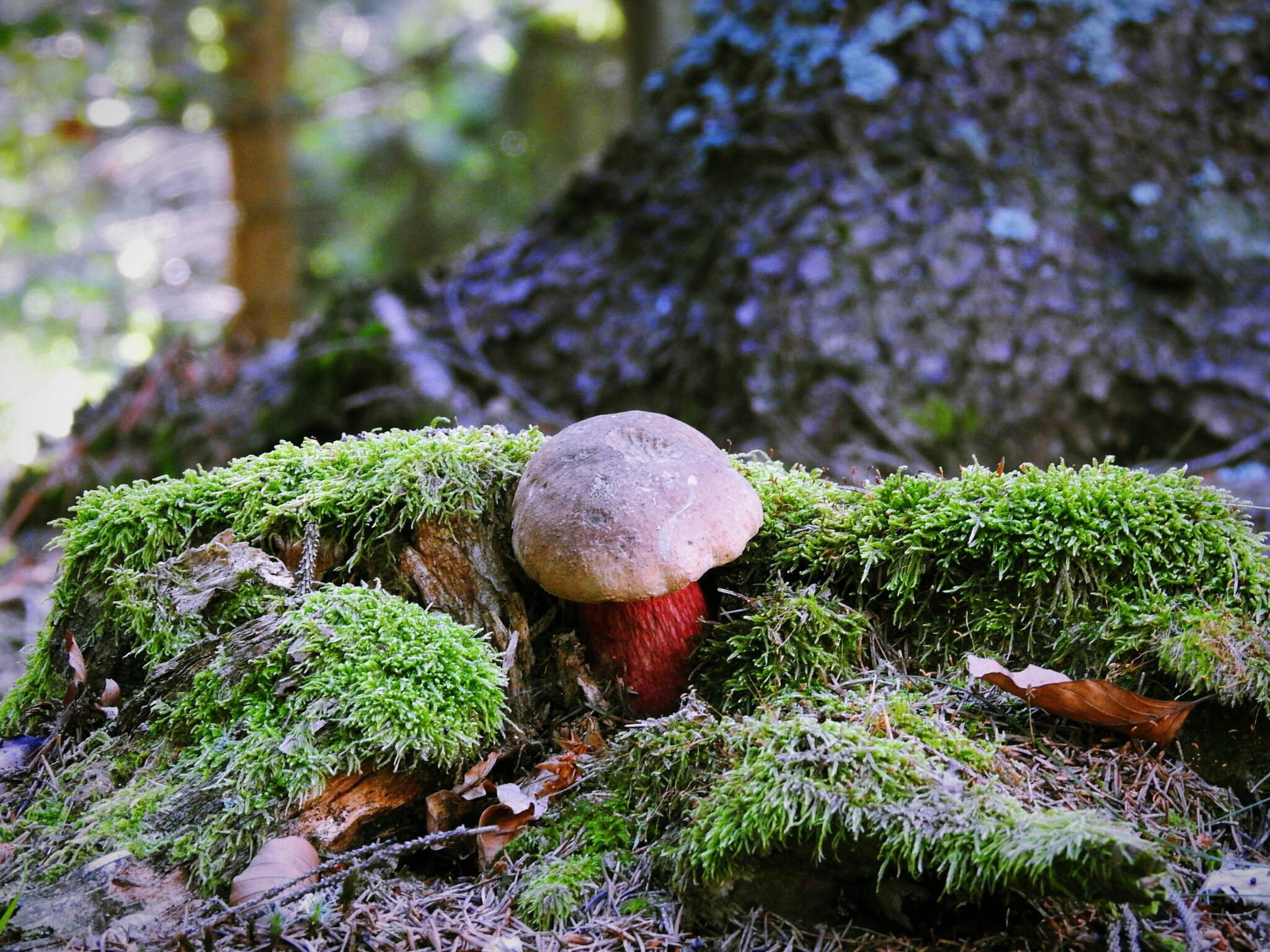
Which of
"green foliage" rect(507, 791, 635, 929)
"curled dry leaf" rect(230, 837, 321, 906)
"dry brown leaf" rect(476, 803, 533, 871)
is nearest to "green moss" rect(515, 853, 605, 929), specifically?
"green foliage" rect(507, 791, 635, 929)

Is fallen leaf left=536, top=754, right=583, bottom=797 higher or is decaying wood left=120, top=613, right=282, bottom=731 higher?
decaying wood left=120, top=613, right=282, bottom=731

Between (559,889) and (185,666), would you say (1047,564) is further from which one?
(185,666)

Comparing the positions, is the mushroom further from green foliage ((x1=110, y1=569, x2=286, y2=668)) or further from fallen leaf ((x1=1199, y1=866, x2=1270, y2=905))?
fallen leaf ((x1=1199, y1=866, x2=1270, y2=905))

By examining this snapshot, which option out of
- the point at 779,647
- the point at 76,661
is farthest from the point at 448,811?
the point at 76,661

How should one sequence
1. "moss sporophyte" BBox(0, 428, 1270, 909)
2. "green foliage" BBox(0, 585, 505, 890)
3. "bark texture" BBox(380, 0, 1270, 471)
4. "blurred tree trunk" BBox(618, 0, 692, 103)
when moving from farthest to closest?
"blurred tree trunk" BBox(618, 0, 692, 103) → "bark texture" BBox(380, 0, 1270, 471) → "green foliage" BBox(0, 585, 505, 890) → "moss sporophyte" BBox(0, 428, 1270, 909)

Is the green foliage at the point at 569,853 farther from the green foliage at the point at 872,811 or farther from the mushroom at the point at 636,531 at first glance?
the mushroom at the point at 636,531

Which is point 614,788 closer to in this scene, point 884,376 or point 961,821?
point 961,821

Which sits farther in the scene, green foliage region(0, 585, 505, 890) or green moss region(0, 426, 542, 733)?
green moss region(0, 426, 542, 733)

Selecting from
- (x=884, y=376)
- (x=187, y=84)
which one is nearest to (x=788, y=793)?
(x=884, y=376)
